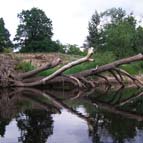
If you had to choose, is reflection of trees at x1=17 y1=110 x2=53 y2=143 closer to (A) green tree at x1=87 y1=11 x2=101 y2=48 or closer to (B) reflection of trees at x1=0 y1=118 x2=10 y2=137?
(B) reflection of trees at x1=0 y1=118 x2=10 y2=137

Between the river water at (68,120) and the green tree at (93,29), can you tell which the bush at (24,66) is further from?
the green tree at (93,29)

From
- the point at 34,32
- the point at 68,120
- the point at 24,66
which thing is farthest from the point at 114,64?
the point at 34,32

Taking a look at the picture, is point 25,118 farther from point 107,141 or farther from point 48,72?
point 48,72

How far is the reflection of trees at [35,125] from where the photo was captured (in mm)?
12940

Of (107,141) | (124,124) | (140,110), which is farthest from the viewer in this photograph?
(140,110)

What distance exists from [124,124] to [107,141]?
3.51 metres

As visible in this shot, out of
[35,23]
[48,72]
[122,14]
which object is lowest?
[48,72]

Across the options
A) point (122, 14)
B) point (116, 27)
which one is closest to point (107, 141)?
point (116, 27)

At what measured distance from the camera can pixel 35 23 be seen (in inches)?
2014

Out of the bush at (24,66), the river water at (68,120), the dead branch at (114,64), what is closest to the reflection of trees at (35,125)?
the river water at (68,120)

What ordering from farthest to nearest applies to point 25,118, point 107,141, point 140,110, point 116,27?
point 116,27 → point 140,110 → point 25,118 → point 107,141

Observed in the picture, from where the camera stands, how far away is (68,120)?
17.3 meters

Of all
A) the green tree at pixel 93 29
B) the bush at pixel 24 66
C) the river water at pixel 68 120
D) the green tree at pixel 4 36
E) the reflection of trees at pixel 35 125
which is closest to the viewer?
the reflection of trees at pixel 35 125

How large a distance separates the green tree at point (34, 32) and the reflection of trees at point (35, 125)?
1257 inches
